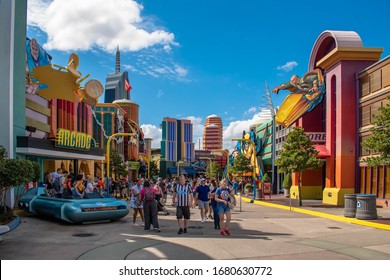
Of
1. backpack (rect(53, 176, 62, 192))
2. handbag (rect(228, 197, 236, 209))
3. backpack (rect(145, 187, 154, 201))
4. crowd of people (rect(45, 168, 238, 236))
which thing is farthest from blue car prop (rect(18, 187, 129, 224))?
handbag (rect(228, 197, 236, 209))

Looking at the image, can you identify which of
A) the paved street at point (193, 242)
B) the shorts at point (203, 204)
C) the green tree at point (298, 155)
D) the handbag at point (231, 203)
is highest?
the green tree at point (298, 155)

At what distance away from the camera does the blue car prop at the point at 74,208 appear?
42.1ft

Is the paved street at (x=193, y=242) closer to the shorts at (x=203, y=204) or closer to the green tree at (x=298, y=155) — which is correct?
the shorts at (x=203, y=204)

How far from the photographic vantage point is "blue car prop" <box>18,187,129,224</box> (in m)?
12.8

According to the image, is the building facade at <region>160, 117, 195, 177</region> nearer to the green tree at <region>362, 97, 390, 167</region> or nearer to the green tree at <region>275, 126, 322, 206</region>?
the green tree at <region>275, 126, 322, 206</region>

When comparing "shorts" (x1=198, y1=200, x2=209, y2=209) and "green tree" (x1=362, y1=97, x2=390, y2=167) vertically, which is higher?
"green tree" (x1=362, y1=97, x2=390, y2=167)

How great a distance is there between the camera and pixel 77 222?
12977 mm

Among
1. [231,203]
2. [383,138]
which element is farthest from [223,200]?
[383,138]

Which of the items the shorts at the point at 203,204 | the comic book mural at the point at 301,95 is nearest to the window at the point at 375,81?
the comic book mural at the point at 301,95

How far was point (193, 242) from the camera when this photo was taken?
1000cm

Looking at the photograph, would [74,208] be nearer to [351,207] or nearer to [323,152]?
[351,207]

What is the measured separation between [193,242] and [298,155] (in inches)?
609

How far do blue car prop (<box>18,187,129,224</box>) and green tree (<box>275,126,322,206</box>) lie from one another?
12.6 m

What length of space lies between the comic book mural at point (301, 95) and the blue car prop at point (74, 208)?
814 inches
